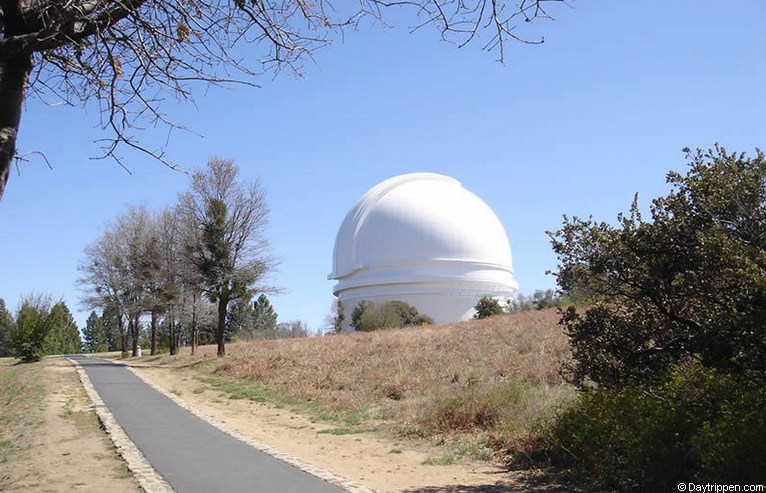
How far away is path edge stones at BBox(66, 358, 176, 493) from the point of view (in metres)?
6.99

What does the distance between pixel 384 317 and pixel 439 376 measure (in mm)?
29931

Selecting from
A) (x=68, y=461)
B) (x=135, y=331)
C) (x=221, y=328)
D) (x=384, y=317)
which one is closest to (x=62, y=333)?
(x=135, y=331)

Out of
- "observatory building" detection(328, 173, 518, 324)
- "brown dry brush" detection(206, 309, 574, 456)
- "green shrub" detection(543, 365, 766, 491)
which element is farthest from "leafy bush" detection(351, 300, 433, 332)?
"green shrub" detection(543, 365, 766, 491)

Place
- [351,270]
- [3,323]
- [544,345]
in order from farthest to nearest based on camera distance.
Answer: [3,323]
[351,270]
[544,345]

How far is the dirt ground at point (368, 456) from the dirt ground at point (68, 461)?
7.50 feet

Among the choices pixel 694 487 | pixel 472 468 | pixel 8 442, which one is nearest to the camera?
pixel 694 487

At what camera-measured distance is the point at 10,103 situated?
3.99m

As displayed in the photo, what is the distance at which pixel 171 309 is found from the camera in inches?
1425

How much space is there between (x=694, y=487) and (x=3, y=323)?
75.3 metres

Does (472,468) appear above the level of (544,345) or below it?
below

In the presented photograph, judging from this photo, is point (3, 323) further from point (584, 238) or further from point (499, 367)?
point (584, 238)

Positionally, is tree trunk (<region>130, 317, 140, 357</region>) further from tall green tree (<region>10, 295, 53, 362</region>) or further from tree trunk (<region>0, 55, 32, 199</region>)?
tree trunk (<region>0, 55, 32, 199</region>)

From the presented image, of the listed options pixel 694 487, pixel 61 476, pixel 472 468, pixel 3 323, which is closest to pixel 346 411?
pixel 472 468

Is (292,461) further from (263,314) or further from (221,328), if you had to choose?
(263,314)
